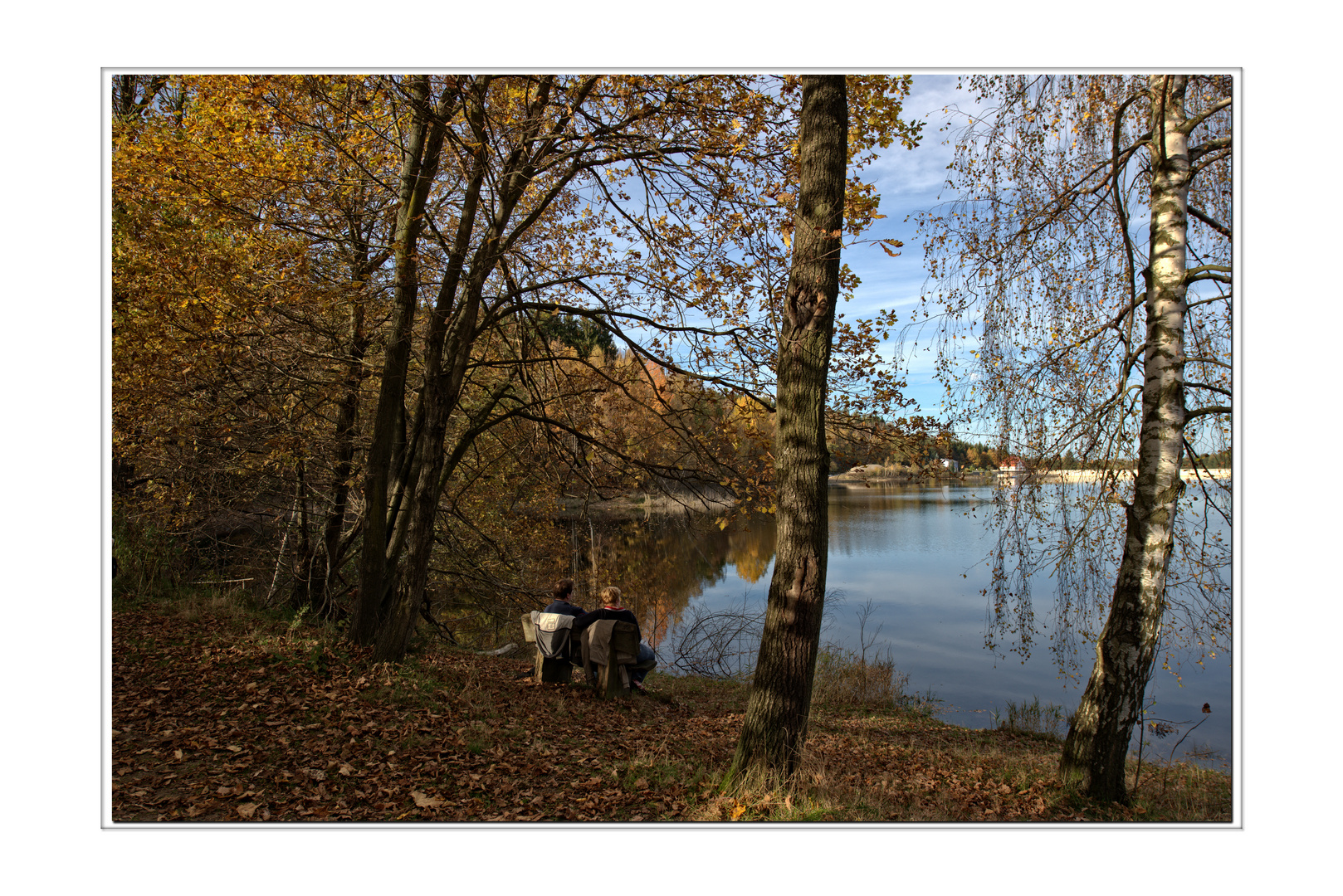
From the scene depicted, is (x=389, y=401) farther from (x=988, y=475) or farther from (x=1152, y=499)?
(x=1152, y=499)

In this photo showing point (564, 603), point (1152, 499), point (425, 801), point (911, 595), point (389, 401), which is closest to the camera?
point (425, 801)

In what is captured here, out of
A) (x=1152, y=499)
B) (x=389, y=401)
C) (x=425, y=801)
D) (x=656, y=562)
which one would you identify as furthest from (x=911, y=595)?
(x=425, y=801)

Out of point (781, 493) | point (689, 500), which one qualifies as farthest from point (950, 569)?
point (781, 493)

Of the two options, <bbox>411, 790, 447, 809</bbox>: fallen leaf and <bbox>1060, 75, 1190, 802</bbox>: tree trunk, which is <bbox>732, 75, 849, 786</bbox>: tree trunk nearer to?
<bbox>411, 790, 447, 809</bbox>: fallen leaf

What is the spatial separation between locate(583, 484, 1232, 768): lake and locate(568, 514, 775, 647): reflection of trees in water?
4cm

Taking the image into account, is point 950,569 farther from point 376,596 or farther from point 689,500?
point 376,596

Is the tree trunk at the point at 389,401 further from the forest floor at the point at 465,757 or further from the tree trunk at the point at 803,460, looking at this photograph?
the tree trunk at the point at 803,460

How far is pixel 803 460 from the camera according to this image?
417 centimetres

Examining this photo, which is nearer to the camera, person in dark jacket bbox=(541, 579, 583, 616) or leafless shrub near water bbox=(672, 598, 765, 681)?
person in dark jacket bbox=(541, 579, 583, 616)

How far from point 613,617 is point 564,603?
571 mm

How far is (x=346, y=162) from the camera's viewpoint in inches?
285

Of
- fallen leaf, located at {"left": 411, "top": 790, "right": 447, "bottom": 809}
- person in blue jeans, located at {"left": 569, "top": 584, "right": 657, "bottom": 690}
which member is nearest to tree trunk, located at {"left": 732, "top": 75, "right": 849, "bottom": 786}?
fallen leaf, located at {"left": 411, "top": 790, "right": 447, "bottom": 809}

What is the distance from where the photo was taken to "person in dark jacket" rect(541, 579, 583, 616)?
6613 mm

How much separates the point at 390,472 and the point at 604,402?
2.35m
